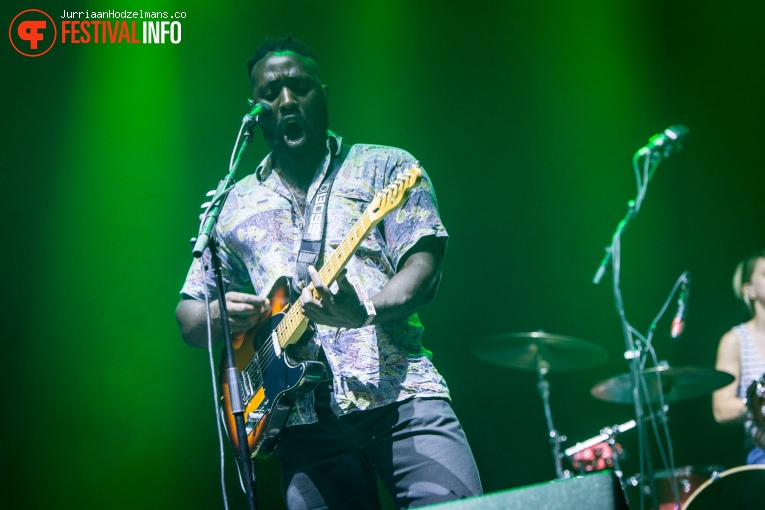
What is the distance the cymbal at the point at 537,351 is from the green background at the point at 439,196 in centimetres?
42

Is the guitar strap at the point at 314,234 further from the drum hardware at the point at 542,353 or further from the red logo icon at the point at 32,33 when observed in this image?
the red logo icon at the point at 32,33

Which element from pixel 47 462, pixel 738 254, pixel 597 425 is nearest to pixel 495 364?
pixel 597 425

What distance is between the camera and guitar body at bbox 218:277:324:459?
231 centimetres

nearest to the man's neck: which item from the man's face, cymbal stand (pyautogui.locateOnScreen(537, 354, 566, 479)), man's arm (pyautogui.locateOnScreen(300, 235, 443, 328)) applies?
the man's face

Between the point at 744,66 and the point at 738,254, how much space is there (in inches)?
51.1

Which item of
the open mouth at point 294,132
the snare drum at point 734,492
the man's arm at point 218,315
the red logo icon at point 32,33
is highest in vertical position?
the red logo icon at point 32,33

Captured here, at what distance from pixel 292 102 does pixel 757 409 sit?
285 centimetres

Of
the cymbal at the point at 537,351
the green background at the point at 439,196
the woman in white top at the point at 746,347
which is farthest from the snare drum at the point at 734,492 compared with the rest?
the green background at the point at 439,196

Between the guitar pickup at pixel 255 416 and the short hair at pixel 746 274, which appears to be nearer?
the guitar pickup at pixel 255 416

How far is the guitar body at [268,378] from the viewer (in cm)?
231

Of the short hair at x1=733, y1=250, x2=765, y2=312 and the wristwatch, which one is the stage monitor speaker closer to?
the wristwatch

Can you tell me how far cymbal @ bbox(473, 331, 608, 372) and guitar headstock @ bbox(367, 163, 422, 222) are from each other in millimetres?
2645

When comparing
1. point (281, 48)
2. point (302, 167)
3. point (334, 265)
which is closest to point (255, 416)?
point (334, 265)

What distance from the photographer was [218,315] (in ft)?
8.54
